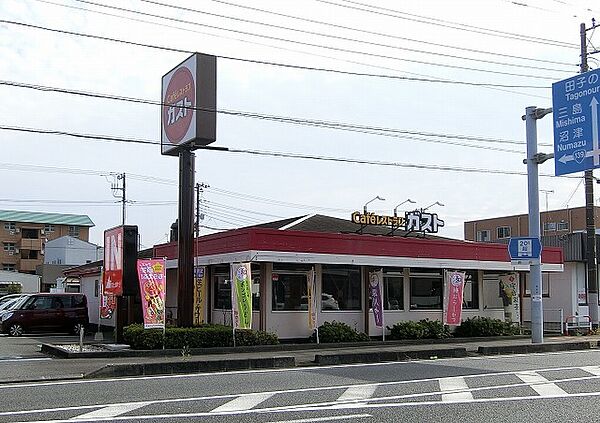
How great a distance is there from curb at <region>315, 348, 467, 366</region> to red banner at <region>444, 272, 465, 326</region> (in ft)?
15.1

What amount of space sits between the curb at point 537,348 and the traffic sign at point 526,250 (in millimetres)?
2607

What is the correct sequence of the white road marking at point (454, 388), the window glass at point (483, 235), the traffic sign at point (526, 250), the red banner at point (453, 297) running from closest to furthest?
1. the white road marking at point (454, 388)
2. the traffic sign at point (526, 250)
3. the red banner at point (453, 297)
4. the window glass at point (483, 235)

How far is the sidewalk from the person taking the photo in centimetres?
1523

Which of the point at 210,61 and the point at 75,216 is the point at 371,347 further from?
the point at 75,216

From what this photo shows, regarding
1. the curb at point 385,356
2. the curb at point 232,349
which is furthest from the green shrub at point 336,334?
the curb at point 385,356

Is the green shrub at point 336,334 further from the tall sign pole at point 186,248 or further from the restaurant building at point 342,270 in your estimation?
the tall sign pole at point 186,248

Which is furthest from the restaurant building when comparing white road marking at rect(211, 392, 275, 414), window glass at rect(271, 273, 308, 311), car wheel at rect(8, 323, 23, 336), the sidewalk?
white road marking at rect(211, 392, 275, 414)

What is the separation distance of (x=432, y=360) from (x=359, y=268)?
626cm

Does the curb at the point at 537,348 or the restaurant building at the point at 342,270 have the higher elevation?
the restaurant building at the point at 342,270

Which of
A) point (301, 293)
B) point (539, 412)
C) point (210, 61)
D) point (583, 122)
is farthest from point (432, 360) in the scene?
point (210, 61)

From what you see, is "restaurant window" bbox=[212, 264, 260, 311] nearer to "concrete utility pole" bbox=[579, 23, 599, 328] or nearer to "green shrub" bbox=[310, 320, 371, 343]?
"green shrub" bbox=[310, 320, 371, 343]

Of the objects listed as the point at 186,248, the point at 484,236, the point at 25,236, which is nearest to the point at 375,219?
the point at 186,248

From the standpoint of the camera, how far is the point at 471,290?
27.2m

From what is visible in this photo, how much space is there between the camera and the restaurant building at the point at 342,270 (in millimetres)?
21984
